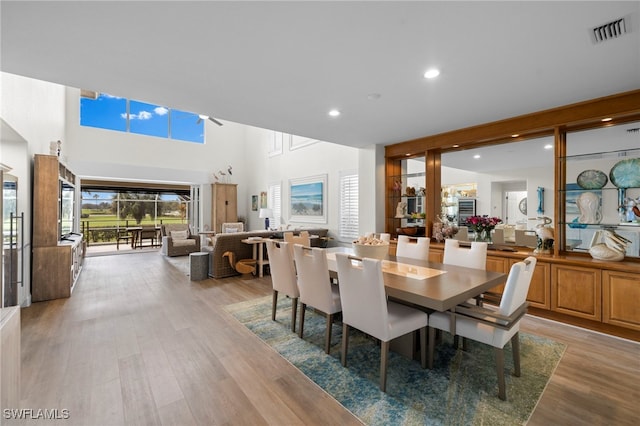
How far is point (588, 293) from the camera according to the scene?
301cm

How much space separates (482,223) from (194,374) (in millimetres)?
4001

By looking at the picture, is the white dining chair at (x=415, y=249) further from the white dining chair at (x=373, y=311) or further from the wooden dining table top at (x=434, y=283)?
the white dining chair at (x=373, y=311)

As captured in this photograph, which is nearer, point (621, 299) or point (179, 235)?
point (621, 299)

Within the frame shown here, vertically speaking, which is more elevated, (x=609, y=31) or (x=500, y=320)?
(x=609, y=31)

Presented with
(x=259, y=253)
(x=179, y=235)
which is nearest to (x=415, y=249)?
(x=259, y=253)

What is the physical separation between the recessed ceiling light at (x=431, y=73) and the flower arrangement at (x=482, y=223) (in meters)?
2.47

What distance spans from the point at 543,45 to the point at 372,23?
1.28 meters

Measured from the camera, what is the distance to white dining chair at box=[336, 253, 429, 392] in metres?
2.07

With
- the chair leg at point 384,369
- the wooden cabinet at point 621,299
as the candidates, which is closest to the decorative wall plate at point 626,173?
the wooden cabinet at point 621,299

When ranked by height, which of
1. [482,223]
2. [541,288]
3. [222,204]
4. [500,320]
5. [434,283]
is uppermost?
[222,204]

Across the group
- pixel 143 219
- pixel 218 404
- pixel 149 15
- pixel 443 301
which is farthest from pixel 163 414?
pixel 143 219

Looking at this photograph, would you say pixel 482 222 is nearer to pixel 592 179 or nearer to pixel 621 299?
pixel 592 179

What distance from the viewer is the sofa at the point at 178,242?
25.7 ft

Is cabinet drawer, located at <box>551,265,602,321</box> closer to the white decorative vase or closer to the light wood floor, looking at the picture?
the light wood floor
